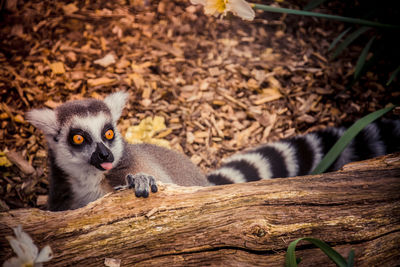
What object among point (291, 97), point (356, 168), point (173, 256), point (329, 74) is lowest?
point (173, 256)

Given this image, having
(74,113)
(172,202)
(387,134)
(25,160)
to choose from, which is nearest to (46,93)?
(25,160)

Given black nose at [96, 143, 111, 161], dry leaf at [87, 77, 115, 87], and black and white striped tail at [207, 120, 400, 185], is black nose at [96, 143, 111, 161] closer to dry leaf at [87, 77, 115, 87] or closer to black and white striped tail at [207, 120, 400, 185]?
black and white striped tail at [207, 120, 400, 185]

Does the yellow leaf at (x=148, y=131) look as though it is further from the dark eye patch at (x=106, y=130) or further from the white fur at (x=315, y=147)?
the white fur at (x=315, y=147)

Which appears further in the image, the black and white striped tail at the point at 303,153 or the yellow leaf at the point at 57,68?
the yellow leaf at the point at 57,68

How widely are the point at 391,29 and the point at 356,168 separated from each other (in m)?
1.05

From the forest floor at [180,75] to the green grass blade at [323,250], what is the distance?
174 centimetres

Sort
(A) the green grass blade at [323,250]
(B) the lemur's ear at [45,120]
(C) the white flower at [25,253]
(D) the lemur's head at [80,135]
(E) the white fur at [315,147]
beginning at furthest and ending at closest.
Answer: (E) the white fur at [315,147]
(B) the lemur's ear at [45,120]
(D) the lemur's head at [80,135]
(A) the green grass blade at [323,250]
(C) the white flower at [25,253]

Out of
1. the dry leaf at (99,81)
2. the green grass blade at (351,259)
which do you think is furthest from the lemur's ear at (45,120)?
the green grass blade at (351,259)

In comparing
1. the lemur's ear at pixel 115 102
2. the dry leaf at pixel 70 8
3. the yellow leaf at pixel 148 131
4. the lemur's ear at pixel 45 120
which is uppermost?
the dry leaf at pixel 70 8

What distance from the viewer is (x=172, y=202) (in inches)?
58.8

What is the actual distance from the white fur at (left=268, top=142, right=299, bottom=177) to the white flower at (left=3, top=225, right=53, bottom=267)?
1840 millimetres

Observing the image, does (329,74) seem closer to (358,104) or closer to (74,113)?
(358,104)

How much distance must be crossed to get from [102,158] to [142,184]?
0.45m

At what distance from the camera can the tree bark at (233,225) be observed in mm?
1299
